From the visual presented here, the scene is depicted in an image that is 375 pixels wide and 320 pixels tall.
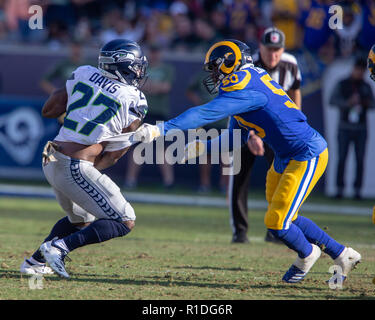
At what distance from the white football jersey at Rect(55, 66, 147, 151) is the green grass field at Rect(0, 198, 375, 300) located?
3.73 ft

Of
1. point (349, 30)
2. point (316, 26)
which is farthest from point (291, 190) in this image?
point (349, 30)

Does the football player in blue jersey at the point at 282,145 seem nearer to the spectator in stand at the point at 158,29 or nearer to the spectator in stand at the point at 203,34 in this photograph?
the spectator in stand at the point at 158,29

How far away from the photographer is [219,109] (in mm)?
4688

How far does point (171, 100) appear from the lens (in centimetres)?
1320

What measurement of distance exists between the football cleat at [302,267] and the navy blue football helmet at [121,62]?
1967 millimetres

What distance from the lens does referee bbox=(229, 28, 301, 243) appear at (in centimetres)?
701

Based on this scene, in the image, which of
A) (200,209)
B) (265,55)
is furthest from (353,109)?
(265,55)

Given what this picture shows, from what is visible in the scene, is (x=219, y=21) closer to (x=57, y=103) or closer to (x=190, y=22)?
(x=190, y=22)

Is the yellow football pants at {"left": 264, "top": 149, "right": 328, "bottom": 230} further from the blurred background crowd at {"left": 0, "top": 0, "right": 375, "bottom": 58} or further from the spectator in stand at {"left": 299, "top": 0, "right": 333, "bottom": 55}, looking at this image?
the spectator in stand at {"left": 299, "top": 0, "right": 333, "bottom": 55}

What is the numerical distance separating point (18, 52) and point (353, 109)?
23.0 feet

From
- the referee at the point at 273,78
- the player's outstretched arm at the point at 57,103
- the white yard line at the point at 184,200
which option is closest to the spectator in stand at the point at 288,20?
the white yard line at the point at 184,200

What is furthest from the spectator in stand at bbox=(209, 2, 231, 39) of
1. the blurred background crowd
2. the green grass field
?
the green grass field

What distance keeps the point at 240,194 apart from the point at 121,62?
264cm
